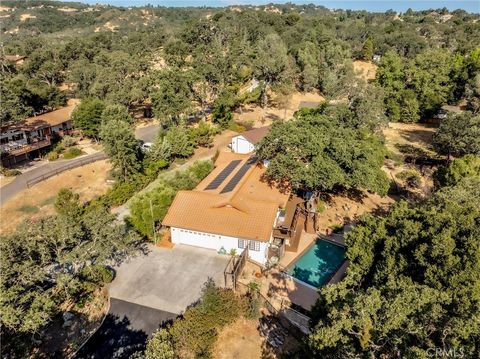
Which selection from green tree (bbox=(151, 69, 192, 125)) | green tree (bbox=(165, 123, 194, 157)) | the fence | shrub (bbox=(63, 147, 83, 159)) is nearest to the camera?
the fence

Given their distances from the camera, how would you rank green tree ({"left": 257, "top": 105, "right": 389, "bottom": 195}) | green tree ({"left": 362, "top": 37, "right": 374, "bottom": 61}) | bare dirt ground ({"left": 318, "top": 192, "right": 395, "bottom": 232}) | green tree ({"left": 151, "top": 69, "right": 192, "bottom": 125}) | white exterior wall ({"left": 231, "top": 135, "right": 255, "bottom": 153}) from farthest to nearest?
green tree ({"left": 362, "top": 37, "right": 374, "bottom": 61}) < green tree ({"left": 151, "top": 69, "right": 192, "bottom": 125}) < white exterior wall ({"left": 231, "top": 135, "right": 255, "bottom": 153}) < bare dirt ground ({"left": 318, "top": 192, "right": 395, "bottom": 232}) < green tree ({"left": 257, "top": 105, "right": 389, "bottom": 195})

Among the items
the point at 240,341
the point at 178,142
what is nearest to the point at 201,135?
the point at 178,142

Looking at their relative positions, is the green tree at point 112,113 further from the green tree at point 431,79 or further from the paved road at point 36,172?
the green tree at point 431,79

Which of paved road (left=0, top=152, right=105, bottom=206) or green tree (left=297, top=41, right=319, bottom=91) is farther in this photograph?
green tree (left=297, top=41, right=319, bottom=91)

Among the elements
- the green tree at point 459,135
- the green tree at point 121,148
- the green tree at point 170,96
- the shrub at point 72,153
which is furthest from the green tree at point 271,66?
the shrub at point 72,153

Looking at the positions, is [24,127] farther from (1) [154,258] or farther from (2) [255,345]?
(2) [255,345]

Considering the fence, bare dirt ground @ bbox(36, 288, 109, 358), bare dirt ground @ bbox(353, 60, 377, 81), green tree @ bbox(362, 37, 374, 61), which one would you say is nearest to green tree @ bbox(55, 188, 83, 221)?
bare dirt ground @ bbox(36, 288, 109, 358)

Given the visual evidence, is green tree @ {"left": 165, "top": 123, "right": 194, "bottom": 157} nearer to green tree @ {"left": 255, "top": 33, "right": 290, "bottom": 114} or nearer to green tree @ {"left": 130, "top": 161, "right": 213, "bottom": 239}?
green tree @ {"left": 130, "top": 161, "right": 213, "bottom": 239}
